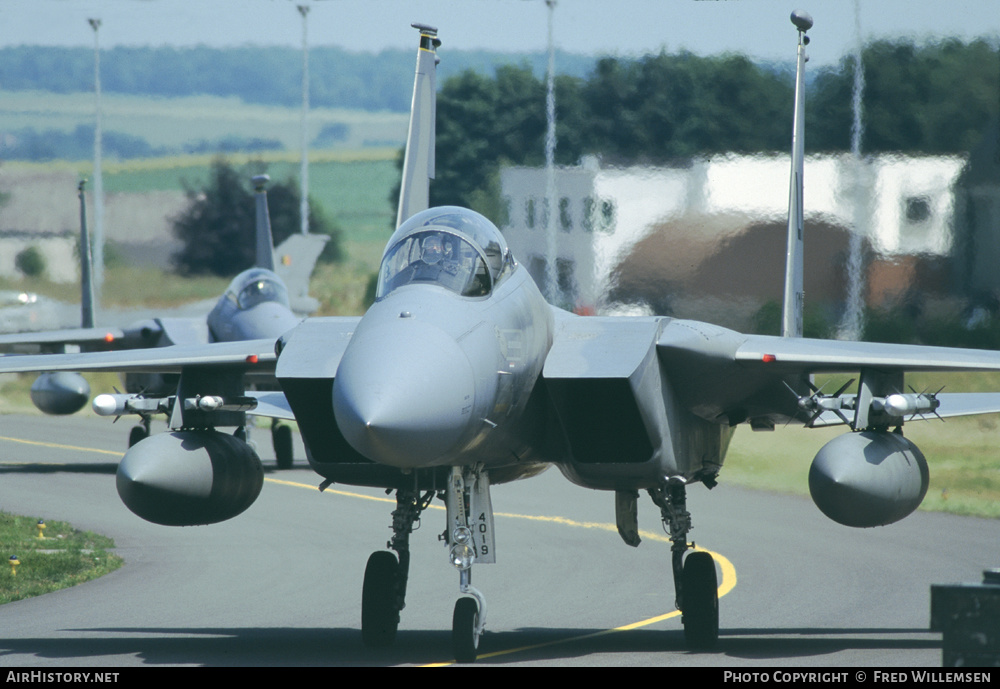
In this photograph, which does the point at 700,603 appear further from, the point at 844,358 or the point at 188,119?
the point at 188,119

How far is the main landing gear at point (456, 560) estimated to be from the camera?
9.24 m

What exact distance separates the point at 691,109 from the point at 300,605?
16.3 m

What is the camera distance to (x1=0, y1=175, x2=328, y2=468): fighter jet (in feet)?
78.9

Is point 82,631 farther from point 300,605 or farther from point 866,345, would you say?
point 866,345

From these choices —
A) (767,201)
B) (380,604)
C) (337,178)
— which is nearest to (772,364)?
(380,604)

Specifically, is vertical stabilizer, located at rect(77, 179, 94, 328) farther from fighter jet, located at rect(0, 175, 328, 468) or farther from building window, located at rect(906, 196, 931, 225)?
building window, located at rect(906, 196, 931, 225)

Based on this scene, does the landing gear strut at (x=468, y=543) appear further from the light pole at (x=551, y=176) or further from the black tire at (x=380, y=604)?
the light pole at (x=551, y=176)

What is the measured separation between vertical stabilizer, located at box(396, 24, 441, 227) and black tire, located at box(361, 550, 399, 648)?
416cm

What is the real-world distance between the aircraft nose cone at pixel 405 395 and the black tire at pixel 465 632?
123 cm

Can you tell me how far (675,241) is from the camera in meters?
25.2

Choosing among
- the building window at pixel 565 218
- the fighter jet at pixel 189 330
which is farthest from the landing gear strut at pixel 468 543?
the building window at pixel 565 218

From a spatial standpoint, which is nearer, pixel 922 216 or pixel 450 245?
pixel 450 245

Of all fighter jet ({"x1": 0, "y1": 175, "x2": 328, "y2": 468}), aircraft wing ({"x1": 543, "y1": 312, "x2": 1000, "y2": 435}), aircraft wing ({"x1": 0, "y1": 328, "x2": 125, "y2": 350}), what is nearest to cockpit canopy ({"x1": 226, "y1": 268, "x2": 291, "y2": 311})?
fighter jet ({"x1": 0, "y1": 175, "x2": 328, "y2": 468})

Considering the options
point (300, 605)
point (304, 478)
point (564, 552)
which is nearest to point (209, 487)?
point (300, 605)
